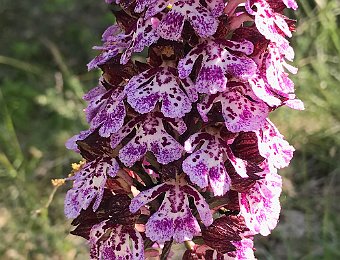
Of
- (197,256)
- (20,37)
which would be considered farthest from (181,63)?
(20,37)

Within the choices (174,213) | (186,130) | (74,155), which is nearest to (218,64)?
(186,130)

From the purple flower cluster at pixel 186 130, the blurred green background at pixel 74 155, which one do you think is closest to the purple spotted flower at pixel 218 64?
the purple flower cluster at pixel 186 130

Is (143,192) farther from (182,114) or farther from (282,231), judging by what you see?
(282,231)

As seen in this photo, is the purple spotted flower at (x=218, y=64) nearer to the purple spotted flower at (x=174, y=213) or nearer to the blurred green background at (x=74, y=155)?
the purple spotted flower at (x=174, y=213)

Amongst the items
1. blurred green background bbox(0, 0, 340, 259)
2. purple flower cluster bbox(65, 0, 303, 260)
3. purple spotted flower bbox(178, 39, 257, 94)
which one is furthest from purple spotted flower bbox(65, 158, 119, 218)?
blurred green background bbox(0, 0, 340, 259)

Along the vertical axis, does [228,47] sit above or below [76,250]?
above

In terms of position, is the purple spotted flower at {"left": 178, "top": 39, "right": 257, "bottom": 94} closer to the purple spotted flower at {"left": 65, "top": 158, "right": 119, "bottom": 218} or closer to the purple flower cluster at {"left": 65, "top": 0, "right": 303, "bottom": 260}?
the purple flower cluster at {"left": 65, "top": 0, "right": 303, "bottom": 260}
